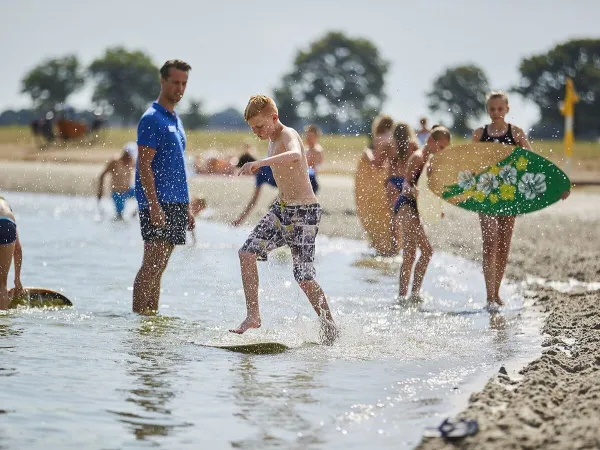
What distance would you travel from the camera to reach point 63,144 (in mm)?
49469

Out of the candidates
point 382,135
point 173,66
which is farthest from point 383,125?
point 173,66

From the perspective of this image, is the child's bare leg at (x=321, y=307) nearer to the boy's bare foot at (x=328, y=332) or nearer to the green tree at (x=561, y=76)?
the boy's bare foot at (x=328, y=332)

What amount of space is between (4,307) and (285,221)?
7.66ft

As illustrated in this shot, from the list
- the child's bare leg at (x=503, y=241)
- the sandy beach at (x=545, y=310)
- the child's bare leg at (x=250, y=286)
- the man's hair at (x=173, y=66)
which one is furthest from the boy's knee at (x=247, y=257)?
the child's bare leg at (x=503, y=241)

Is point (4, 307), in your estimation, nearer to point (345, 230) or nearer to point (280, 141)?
point (280, 141)

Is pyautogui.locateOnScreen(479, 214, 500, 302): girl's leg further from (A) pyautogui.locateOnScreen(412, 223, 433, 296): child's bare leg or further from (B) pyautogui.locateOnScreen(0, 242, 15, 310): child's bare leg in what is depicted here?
(B) pyautogui.locateOnScreen(0, 242, 15, 310): child's bare leg

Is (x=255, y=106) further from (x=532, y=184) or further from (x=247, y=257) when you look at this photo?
(x=532, y=184)

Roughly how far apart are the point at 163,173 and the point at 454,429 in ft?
11.6

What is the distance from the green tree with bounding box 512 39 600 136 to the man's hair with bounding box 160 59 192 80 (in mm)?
78895

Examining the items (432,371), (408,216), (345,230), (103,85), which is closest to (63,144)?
(345,230)

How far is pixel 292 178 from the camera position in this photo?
6.98 m

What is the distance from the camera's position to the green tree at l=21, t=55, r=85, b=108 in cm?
10588

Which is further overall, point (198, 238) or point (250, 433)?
point (198, 238)

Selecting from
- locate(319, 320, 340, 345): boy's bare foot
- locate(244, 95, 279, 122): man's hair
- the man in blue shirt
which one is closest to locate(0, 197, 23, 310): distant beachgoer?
the man in blue shirt
